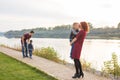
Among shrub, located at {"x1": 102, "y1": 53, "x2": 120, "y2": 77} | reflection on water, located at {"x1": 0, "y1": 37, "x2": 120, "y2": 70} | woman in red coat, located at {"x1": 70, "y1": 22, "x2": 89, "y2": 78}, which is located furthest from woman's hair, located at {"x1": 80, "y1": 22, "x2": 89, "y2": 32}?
reflection on water, located at {"x1": 0, "y1": 37, "x2": 120, "y2": 70}

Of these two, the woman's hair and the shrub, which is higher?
the woman's hair

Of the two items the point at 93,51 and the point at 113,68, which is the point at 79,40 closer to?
the point at 113,68

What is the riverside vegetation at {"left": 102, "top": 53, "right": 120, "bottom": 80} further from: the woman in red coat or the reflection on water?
the reflection on water

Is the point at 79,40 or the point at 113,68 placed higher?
the point at 79,40

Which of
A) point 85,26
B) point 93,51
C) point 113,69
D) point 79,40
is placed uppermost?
point 85,26

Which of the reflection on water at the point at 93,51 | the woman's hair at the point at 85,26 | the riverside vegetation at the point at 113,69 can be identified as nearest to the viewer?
the woman's hair at the point at 85,26

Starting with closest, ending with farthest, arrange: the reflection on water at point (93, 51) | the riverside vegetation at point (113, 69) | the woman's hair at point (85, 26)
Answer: the woman's hair at point (85, 26) → the riverside vegetation at point (113, 69) → the reflection on water at point (93, 51)

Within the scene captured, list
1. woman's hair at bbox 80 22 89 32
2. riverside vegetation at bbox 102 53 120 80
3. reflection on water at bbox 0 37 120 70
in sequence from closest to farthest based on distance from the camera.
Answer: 1. woman's hair at bbox 80 22 89 32
2. riverside vegetation at bbox 102 53 120 80
3. reflection on water at bbox 0 37 120 70

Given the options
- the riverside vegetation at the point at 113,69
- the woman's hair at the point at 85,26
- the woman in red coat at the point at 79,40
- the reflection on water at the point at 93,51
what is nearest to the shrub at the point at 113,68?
the riverside vegetation at the point at 113,69

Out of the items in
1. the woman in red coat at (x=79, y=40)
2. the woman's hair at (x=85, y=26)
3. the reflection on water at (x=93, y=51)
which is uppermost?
the woman's hair at (x=85, y=26)

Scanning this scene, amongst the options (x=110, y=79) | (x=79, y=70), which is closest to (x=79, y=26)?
(x=79, y=70)

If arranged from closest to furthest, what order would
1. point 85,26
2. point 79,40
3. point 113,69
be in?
point 85,26, point 79,40, point 113,69

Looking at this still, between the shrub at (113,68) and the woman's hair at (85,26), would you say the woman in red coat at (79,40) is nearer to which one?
the woman's hair at (85,26)

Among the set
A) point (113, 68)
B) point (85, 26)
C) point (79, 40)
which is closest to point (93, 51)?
point (113, 68)
